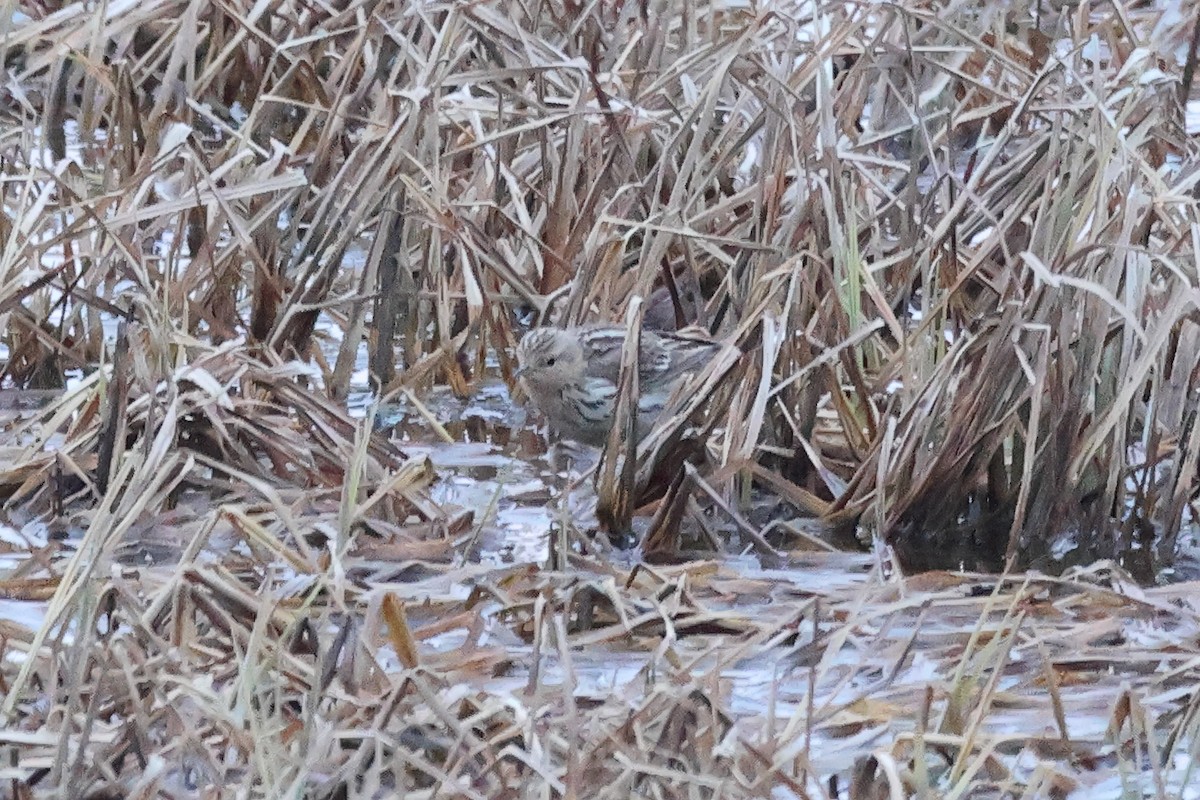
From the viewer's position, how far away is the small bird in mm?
5613

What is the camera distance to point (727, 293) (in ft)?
19.6

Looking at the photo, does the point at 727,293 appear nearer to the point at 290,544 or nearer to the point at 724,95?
the point at 724,95

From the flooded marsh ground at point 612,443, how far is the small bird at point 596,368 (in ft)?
0.52

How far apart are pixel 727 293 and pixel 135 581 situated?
7.39 ft

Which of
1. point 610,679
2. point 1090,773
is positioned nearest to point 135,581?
point 610,679

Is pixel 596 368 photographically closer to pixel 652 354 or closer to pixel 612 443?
pixel 652 354

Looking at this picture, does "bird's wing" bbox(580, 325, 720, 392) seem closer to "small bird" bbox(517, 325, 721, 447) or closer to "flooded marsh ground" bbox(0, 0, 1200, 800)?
"small bird" bbox(517, 325, 721, 447)

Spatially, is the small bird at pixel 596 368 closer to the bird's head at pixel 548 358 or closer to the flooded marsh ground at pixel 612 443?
the bird's head at pixel 548 358

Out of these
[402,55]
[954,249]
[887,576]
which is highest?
[402,55]

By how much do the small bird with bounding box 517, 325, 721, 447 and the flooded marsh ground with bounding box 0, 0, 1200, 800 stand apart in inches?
6.3

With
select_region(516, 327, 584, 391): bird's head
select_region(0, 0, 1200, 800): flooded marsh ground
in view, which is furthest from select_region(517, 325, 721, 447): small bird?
select_region(0, 0, 1200, 800): flooded marsh ground

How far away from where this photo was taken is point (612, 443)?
4.97 meters

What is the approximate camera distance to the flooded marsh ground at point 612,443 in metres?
3.60

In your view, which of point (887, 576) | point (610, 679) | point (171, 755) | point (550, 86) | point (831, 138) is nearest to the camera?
point (171, 755)
